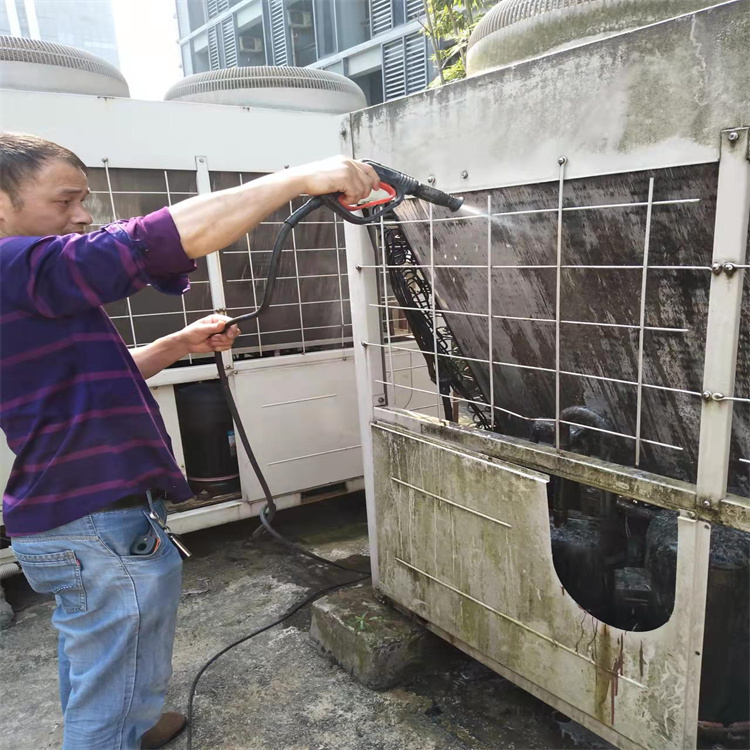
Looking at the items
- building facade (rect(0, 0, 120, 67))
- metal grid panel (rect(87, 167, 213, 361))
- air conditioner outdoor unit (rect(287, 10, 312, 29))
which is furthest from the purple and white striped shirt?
air conditioner outdoor unit (rect(287, 10, 312, 29))

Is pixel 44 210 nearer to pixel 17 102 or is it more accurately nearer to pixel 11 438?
pixel 11 438

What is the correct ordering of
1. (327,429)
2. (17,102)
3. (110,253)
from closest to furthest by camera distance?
(110,253) < (17,102) < (327,429)

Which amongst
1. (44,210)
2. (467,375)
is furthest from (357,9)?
(44,210)

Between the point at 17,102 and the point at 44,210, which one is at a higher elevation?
the point at 17,102

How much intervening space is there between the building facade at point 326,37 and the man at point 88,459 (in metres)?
7.29

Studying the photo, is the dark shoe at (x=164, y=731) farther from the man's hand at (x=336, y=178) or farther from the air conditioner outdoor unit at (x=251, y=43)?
the air conditioner outdoor unit at (x=251, y=43)

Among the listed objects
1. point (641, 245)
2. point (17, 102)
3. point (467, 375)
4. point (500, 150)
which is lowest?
point (467, 375)

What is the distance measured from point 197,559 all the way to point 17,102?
2463mm

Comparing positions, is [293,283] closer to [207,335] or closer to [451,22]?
[207,335]

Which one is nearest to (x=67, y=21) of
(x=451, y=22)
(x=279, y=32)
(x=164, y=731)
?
(x=279, y=32)

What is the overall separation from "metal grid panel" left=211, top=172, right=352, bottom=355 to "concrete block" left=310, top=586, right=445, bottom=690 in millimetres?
1530

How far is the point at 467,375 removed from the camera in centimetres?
247

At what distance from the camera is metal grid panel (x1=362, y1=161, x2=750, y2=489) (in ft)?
4.74

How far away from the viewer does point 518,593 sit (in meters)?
1.90
